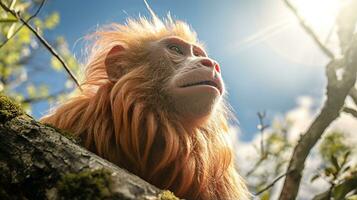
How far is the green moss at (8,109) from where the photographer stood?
2.31 m

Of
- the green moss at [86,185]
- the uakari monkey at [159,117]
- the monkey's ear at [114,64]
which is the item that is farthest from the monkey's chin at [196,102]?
the green moss at [86,185]

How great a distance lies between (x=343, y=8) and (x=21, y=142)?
75.4 inches

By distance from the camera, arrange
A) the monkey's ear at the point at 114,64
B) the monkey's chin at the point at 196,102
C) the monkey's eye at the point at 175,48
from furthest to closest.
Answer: the monkey's eye at the point at 175,48 → the monkey's ear at the point at 114,64 → the monkey's chin at the point at 196,102

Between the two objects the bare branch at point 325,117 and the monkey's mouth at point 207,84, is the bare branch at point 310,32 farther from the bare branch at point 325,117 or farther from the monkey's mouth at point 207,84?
the monkey's mouth at point 207,84

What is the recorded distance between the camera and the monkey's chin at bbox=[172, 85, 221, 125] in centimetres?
377

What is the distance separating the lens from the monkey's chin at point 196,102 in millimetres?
3773

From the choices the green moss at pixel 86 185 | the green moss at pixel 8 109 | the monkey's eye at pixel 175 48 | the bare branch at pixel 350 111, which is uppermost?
the green moss at pixel 8 109

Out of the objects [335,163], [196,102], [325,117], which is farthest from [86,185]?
[196,102]

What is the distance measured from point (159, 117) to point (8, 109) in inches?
63.7

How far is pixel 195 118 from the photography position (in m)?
3.89

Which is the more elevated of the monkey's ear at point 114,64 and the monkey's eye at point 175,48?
the monkey's ear at point 114,64

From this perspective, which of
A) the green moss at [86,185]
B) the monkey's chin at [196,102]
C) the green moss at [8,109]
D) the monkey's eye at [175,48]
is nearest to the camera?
the green moss at [86,185]

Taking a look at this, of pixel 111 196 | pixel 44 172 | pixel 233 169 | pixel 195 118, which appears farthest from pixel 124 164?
pixel 111 196

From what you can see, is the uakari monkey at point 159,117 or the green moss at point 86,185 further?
the uakari monkey at point 159,117
